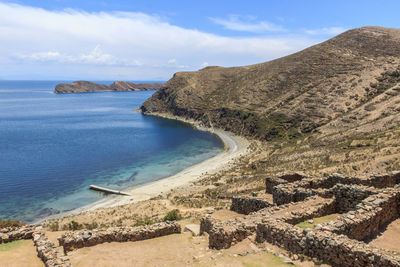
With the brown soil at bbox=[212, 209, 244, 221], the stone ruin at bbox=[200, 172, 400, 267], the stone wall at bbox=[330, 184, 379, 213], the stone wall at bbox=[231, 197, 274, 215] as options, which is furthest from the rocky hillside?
the stone wall at bbox=[330, 184, 379, 213]

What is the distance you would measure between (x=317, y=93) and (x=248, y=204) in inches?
3030

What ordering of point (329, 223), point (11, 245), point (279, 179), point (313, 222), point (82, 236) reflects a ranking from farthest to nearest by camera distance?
1. point (279, 179)
2. point (11, 245)
3. point (82, 236)
4. point (313, 222)
5. point (329, 223)

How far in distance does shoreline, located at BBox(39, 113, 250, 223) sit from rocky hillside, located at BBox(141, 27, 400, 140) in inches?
447

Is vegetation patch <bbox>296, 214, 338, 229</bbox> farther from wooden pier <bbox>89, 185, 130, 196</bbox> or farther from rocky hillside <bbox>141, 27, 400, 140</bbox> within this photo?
rocky hillside <bbox>141, 27, 400, 140</bbox>

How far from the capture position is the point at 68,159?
6688 centimetres

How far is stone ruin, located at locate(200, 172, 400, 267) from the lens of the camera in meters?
8.88

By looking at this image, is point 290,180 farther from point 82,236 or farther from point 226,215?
point 82,236

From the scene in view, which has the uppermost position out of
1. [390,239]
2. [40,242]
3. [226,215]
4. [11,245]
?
[390,239]

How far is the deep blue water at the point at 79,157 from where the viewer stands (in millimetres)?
45719

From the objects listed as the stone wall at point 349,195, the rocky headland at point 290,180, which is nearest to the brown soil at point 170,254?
the rocky headland at point 290,180

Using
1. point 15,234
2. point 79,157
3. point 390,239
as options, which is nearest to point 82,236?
point 15,234

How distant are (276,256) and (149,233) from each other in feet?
22.4

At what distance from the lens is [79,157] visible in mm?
69000

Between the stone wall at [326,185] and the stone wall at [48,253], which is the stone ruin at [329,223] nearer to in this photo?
the stone wall at [326,185]
